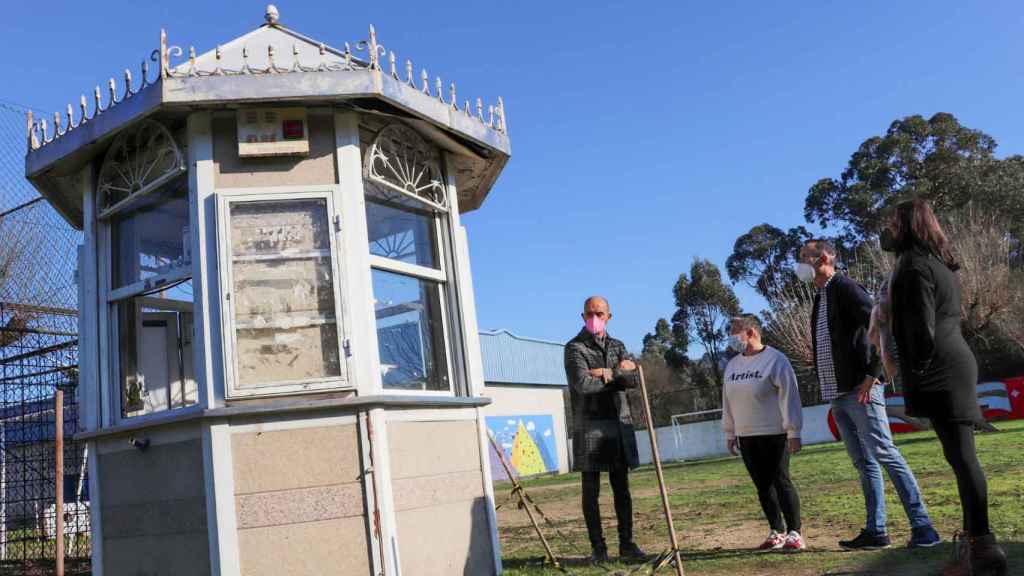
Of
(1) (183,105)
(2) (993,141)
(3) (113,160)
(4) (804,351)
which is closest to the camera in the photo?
(1) (183,105)

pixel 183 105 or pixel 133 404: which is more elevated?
pixel 183 105

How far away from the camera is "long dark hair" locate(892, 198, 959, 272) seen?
15.7 ft

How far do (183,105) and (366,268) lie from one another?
1.62 m

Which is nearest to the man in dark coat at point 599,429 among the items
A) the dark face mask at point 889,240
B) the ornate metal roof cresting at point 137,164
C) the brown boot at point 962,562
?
the dark face mask at point 889,240

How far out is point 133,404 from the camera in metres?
6.35

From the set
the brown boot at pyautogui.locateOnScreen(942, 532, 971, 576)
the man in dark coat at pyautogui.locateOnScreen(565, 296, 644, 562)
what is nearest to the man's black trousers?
the man in dark coat at pyautogui.locateOnScreen(565, 296, 644, 562)

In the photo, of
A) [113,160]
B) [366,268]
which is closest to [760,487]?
[366,268]

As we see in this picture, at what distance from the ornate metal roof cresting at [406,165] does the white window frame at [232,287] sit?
0.49m

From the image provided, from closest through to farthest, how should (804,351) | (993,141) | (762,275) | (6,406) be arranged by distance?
(6,406), (804,351), (993,141), (762,275)

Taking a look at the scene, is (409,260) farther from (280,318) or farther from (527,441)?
(527,441)

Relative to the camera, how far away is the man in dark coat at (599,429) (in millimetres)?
6195

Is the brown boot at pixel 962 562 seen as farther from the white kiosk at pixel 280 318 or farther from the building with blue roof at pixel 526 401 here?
the building with blue roof at pixel 526 401

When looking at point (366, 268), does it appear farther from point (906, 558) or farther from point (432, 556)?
point (906, 558)

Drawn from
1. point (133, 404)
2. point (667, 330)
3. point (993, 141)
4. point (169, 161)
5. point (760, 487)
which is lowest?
point (760, 487)
